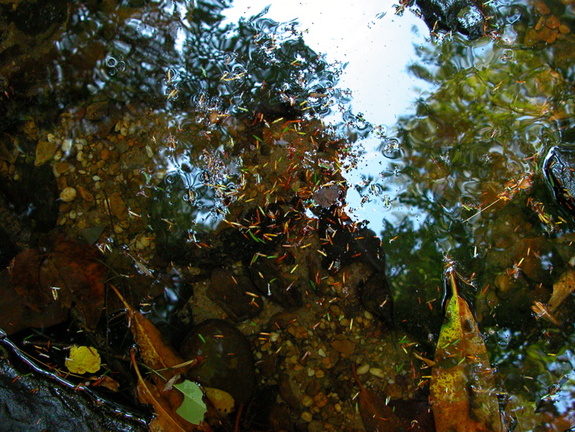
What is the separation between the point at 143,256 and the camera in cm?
286

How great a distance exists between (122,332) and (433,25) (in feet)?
9.65

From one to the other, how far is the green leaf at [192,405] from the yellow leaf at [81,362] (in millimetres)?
535

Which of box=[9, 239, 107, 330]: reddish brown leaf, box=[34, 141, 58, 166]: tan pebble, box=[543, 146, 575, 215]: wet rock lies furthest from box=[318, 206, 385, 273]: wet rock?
box=[34, 141, 58, 166]: tan pebble

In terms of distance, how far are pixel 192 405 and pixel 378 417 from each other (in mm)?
1156

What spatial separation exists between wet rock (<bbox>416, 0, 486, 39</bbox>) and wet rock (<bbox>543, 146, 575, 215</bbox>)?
0.97 meters

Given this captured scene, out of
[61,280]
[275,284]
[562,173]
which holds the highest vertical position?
[562,173]

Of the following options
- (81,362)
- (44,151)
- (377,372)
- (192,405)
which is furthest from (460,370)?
(44,151)

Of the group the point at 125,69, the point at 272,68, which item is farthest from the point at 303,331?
the point at 125,69

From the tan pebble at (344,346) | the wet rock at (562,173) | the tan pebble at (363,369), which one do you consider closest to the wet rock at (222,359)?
the tan pebble at (344,346)

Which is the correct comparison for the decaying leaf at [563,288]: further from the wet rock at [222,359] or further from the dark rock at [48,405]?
the dark rock at [48,405]

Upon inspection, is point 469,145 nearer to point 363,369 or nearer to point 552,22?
point 552,22

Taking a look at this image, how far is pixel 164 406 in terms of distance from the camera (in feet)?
8.36

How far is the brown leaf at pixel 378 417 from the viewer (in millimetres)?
2744

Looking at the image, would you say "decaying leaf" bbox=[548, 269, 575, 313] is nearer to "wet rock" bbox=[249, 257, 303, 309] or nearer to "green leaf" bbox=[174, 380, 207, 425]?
"wet rock" bbox=[249, 257, 303, 309]
